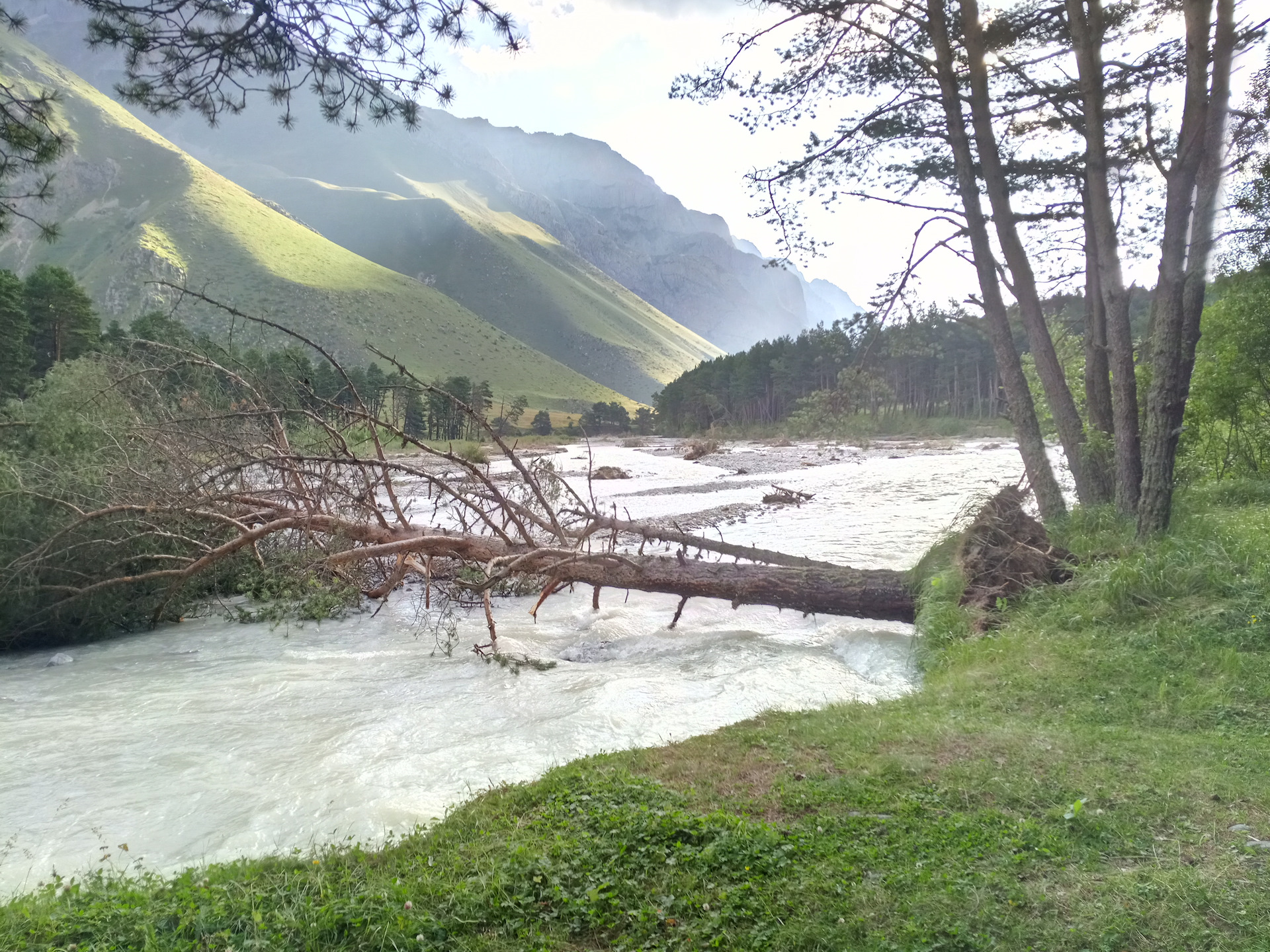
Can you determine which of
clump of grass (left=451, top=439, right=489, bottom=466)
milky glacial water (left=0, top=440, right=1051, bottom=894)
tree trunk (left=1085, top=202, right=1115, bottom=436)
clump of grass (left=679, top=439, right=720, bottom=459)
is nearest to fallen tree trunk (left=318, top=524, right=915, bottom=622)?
milky glacial water (left=0, top=440, right=1051, bottom=894)

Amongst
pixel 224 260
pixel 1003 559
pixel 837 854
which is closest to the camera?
pixel 837 854

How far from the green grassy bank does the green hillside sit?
99.2 metres

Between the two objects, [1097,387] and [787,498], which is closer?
[1097,387]

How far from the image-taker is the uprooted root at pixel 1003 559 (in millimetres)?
8531

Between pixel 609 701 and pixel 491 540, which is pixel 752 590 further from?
pixel 491 540

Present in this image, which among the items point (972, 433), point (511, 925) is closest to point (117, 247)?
point (972, 433)

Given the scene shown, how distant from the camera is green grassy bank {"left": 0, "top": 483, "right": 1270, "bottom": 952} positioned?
3029 mm

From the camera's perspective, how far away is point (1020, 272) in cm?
1032

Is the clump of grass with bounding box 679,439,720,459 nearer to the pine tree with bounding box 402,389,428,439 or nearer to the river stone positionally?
the pine tree with bounding box 402,389,428,439

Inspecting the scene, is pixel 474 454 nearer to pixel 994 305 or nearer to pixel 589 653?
pixel 589 653

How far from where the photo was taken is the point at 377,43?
219 inches

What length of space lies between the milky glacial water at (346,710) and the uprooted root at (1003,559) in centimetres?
107

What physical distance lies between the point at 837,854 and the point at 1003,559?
6406 millimetres

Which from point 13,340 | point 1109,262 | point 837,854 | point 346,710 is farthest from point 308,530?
point 13,340
